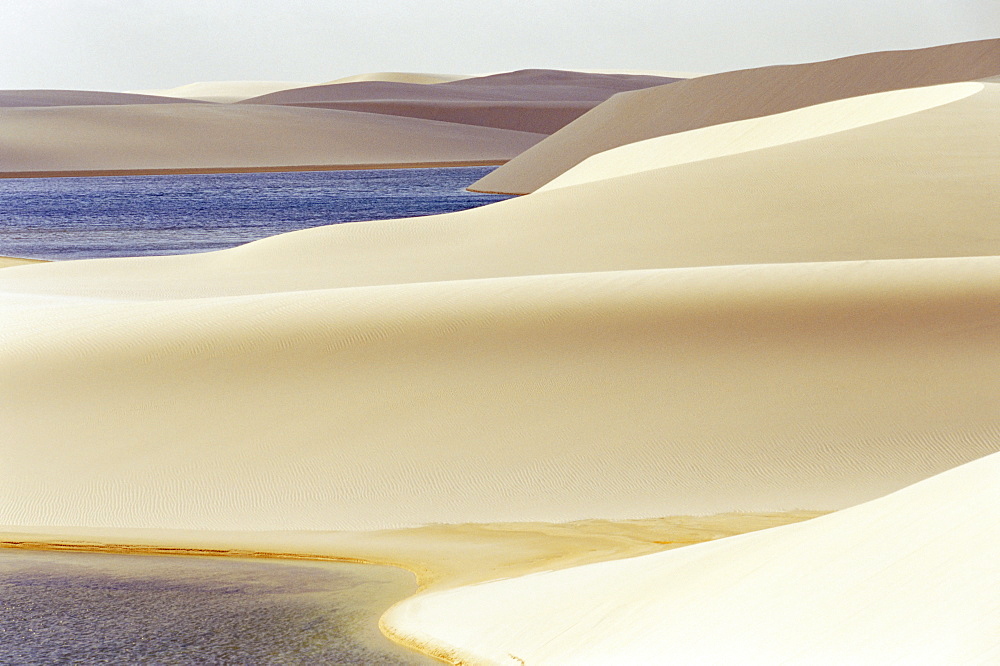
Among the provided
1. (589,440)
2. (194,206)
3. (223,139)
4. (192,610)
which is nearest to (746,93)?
(194,206)

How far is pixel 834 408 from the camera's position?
8.98 meters

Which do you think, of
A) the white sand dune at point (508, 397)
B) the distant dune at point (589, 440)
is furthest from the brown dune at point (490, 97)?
the white sand dune at point (508, 397)

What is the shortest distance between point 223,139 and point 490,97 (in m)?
38.1

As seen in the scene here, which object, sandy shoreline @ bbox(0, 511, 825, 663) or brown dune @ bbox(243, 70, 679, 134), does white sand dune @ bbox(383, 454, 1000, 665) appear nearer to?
sandy shoreline @ bbox(0, 511, 825, 663)

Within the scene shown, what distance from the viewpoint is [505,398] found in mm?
9078

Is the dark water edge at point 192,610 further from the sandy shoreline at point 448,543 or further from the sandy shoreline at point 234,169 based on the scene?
the sandy shoreline at point 234,169

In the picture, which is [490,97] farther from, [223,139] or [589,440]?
[589,440]

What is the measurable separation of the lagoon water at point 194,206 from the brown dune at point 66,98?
31.8 m

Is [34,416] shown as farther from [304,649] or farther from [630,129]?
[630,129]

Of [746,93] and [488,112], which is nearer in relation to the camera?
[746,93]

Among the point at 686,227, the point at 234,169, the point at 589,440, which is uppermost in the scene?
the point at 234,169

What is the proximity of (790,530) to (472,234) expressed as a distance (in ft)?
42.6

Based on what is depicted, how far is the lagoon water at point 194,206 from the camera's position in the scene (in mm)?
27734


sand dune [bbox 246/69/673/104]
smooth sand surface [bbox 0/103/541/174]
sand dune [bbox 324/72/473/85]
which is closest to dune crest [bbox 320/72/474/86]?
sand dune [bbox 324/72/473/85]
